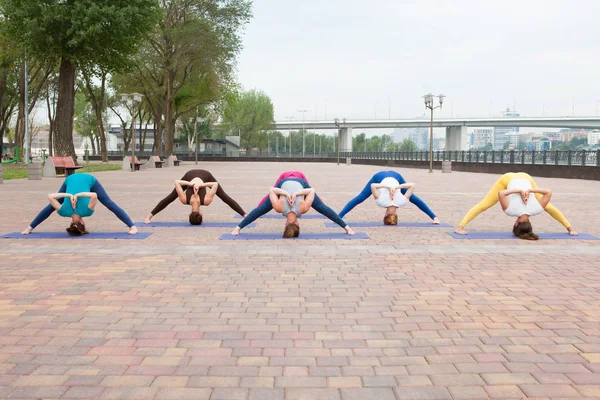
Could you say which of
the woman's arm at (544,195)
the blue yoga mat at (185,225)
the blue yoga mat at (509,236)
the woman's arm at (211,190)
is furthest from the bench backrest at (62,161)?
the woman's arm at (544,195)

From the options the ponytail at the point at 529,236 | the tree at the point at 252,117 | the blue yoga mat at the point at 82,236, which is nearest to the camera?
the ponytail at the point at 529,236

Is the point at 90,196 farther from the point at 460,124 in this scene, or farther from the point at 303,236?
the point at 460,124

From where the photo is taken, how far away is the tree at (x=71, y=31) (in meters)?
27.0

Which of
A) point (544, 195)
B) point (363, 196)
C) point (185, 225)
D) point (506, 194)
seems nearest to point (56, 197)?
point (185, 225)

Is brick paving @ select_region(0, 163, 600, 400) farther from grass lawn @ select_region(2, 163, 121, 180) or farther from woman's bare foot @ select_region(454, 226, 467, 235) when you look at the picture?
grass lawn @ select_region(2, 163, 121, 180)

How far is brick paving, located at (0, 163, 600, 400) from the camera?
3.44 metres

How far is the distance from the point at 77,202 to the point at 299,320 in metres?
5.84

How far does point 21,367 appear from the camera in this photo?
3.67 meters

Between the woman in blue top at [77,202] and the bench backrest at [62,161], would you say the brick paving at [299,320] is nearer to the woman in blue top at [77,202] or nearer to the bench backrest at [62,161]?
the woman in blue top at [77,202]

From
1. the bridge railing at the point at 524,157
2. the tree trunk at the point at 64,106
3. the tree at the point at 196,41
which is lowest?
the bridge railing at the point at 524,157

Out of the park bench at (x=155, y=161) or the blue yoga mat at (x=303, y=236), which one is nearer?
the blue yoga mat at (x=303, y=236)

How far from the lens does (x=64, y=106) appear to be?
30.2 meters

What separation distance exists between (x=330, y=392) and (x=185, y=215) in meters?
9.73

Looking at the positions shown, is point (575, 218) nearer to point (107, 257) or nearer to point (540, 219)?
point (540, 219)
